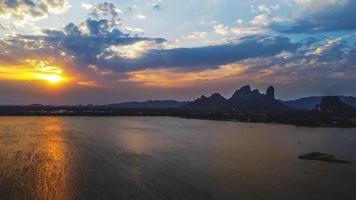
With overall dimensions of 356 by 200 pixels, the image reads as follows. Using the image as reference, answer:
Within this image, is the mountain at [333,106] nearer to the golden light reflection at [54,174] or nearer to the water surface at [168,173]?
the water surface at [168,173]

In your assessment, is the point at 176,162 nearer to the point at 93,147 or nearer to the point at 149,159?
the point at 149,159

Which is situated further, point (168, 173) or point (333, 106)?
point (333, 106)

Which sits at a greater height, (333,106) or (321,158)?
(333,106)

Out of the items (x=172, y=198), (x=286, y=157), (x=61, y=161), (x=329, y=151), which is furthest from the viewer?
(x=329, y=151)

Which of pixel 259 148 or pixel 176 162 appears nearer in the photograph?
pixel 176 162

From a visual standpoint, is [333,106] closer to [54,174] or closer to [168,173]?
[168,173]

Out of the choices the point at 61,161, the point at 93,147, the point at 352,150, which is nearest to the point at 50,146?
the point at 93,147

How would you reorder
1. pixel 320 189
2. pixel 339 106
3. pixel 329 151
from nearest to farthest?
1. pixel 320 189
2. pixel 329 151
3. pixel 339 106

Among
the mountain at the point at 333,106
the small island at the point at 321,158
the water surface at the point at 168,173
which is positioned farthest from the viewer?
the mountain at the point at 333,106

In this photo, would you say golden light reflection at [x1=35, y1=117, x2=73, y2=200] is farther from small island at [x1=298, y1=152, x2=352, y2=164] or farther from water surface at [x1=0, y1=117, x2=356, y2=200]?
small island at [x1=298, y1=152, x2=352, y2=164]

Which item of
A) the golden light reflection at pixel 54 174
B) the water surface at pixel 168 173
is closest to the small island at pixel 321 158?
the water surface at pixel 168 173

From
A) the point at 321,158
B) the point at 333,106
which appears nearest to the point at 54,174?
the point at 321,158
